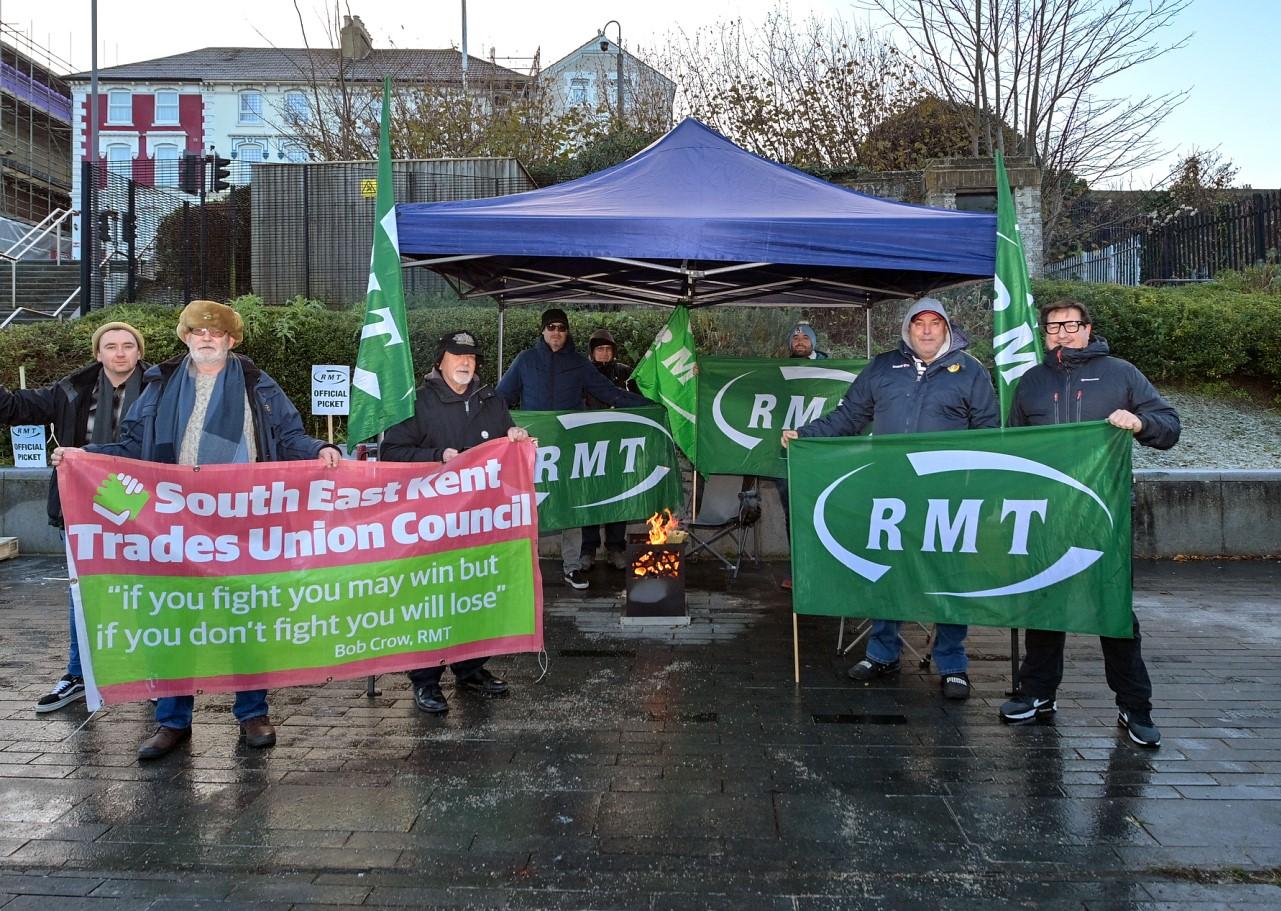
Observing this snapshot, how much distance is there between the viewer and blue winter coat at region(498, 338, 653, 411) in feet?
25.8

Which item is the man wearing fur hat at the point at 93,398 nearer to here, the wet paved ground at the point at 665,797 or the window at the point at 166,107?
the wet paved ground at the point at 665,797

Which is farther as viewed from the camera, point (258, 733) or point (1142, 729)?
point (258, 733)

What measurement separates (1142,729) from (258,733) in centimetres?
391

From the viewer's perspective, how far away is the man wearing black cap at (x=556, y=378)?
7.85 metres

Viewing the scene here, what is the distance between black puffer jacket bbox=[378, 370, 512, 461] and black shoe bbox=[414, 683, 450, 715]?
1.14 meters

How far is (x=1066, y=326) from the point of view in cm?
453

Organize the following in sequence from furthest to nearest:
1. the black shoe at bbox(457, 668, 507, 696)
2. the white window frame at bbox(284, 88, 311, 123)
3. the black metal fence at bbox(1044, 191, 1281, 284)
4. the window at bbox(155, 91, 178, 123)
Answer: the window at bbox(155, 91, 178, 123)
the white window frame at bbox(284, 88, 311, 123)
the black metal fence at bbox(1044, 191, 1281, 284)
the black shoe at bbox(457, 668, 507, 696)

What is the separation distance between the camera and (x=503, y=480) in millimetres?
4949

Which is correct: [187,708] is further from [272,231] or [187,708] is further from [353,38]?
[353,38]

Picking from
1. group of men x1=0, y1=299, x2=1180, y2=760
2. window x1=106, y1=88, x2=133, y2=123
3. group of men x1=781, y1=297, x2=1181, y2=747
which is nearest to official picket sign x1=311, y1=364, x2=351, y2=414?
group of men x1=0, y1=299, x2=1180, y2=760

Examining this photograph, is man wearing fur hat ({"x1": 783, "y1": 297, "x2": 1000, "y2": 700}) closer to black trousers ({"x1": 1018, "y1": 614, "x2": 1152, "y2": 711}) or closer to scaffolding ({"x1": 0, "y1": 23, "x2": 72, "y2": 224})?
black trousers ({"x1": 1018, "y1": 614, "x2": 1152, "y2": 711})

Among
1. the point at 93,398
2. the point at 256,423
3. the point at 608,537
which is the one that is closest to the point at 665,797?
the point at 256,423

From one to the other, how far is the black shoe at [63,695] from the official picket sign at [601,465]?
323 centimetres

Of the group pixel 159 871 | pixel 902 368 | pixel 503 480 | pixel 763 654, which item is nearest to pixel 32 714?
pixel 159 871
